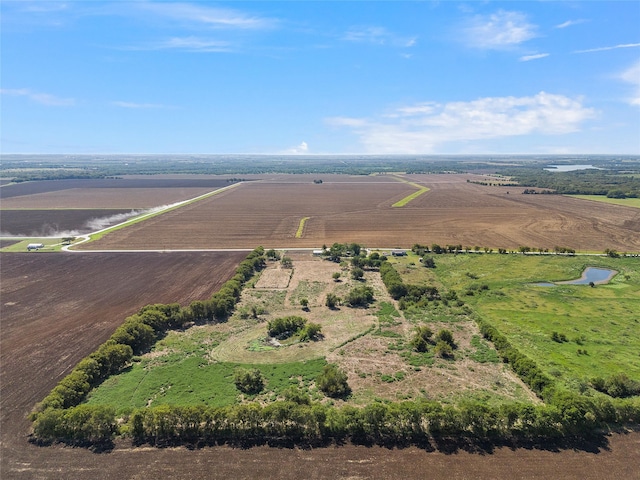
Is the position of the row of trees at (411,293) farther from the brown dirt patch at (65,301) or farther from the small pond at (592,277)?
the brown dirt patch at (65,301)

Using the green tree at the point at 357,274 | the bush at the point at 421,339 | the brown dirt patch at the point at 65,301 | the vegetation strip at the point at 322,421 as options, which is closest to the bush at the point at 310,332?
the bush at the point at 421,339

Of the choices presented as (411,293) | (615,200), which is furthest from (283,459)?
(615,200)

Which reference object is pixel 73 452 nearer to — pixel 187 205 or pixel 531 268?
pixel 531 268

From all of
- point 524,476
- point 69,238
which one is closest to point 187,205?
point 69,238

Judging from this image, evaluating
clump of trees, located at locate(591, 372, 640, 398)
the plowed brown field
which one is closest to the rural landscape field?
clump of trees, located at locate(591, 372, 640, 398)

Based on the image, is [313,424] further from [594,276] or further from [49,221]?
[49,221]

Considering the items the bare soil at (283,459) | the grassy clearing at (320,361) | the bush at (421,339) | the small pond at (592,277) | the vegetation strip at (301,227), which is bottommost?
the bare soil at (283,459)
